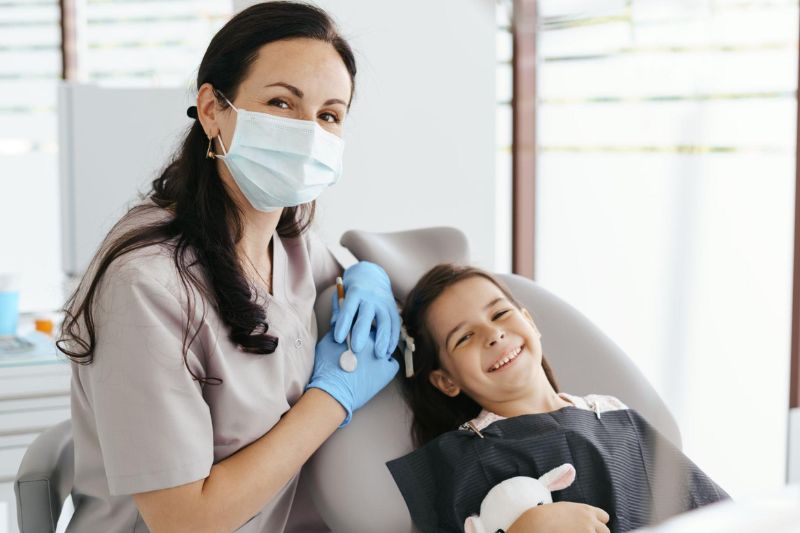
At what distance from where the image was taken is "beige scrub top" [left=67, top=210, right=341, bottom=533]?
105 cm

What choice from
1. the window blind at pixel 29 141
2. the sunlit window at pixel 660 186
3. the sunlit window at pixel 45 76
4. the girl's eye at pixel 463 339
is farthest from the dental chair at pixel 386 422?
the window blind at pixel 29 141

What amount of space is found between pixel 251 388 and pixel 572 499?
505mm

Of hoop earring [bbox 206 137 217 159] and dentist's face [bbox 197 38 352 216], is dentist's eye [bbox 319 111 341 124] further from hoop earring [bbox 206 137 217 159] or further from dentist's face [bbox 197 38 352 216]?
hoop earring [bbox 206 137 217 159]

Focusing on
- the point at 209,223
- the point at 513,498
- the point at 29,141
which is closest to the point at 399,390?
the point at 513,498

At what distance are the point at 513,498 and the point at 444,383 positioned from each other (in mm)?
268

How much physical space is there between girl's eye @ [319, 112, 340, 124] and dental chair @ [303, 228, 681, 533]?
31cm

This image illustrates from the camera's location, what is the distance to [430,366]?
140 cm

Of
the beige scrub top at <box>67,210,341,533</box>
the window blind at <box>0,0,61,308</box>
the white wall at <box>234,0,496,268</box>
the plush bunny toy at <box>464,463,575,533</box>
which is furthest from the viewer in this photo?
the window blind at <box>0,0,61,308</box>

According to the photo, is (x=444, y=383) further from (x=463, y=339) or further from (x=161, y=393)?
(x=161, y=393)

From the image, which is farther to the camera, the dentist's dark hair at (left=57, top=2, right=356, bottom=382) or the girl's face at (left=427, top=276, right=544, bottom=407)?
the girl's face at (left=427, top=276, right=544, bottom=407)

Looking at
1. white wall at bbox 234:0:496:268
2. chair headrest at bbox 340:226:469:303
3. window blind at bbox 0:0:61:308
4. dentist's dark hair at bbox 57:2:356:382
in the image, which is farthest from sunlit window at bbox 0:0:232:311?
dentist's dark hair at bbox 57:2:356:382

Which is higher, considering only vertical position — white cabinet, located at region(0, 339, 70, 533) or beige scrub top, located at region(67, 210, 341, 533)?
beige scrub top, located at region(67, 210, 341, 533)

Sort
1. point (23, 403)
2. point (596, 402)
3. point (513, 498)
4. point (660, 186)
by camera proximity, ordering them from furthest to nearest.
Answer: point (23, 403)
point (596, 402)
point (513, 498)
point (660, 186)

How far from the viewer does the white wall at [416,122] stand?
2.12 metres
